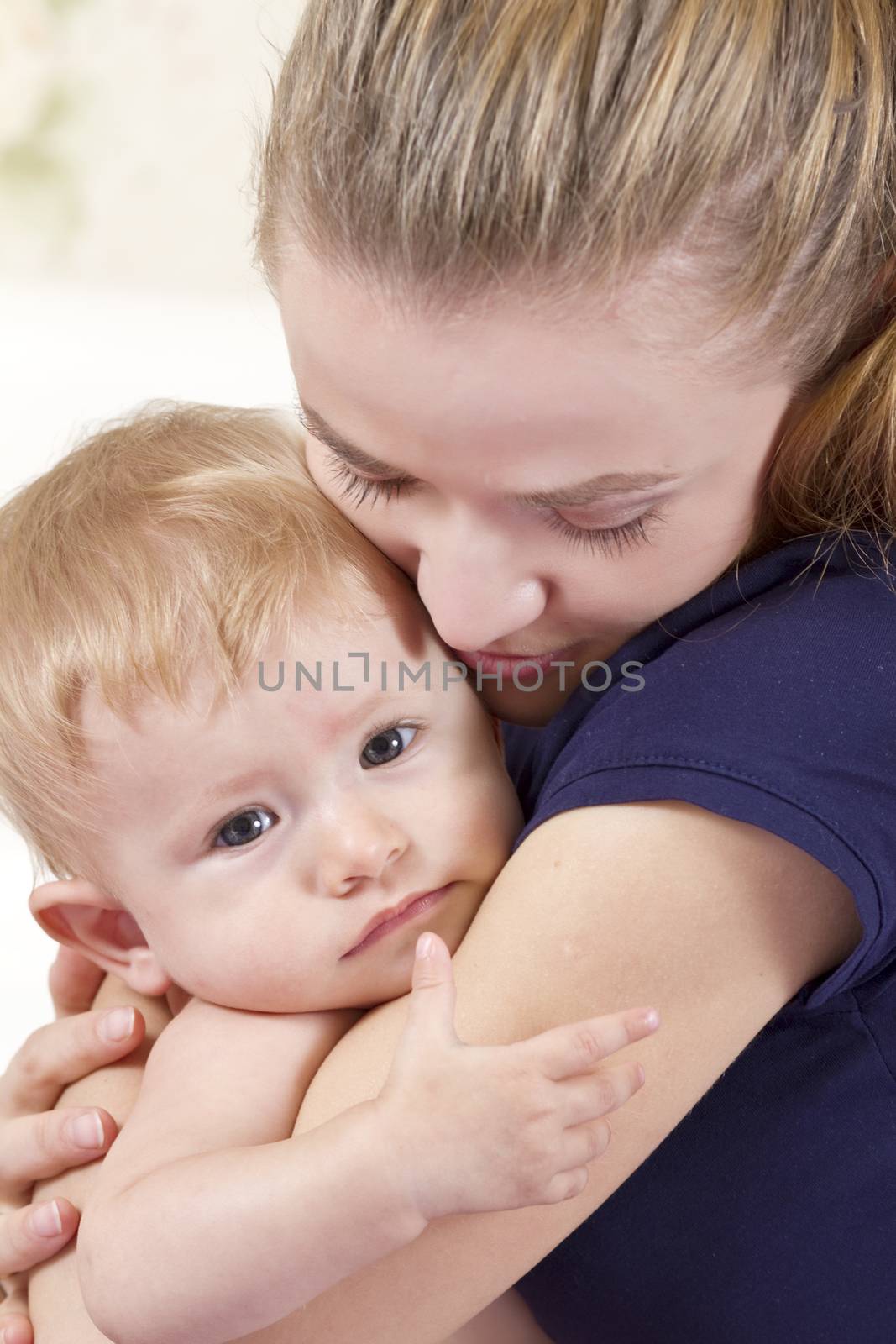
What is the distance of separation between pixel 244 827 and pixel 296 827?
0.04 m

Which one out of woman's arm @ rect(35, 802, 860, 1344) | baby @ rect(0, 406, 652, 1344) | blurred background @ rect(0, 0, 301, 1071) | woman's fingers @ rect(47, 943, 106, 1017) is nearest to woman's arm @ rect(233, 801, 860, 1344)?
woman's arm @ rect(35, 802, 860, 1344)

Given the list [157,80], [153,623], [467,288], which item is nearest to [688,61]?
[467,288]

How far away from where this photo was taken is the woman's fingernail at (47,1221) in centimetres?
108

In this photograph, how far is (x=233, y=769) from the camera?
1.00 m

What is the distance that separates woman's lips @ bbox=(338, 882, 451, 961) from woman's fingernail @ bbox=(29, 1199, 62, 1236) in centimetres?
30

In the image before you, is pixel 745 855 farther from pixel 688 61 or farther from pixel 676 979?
pixel 688 61

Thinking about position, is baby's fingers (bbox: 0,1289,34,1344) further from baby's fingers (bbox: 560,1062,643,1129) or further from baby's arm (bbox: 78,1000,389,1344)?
baby's fingers (bbox: 560,1062,643,1129)

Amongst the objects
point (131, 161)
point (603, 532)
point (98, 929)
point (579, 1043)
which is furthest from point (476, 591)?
point (131, 161)

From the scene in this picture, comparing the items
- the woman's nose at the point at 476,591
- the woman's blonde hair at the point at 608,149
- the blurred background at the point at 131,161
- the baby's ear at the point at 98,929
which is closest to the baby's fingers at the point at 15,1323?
the baby's ear at the point at 98,929

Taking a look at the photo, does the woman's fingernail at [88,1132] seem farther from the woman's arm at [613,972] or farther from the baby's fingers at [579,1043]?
the baby's fingers at [579,1043]

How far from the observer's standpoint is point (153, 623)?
3.28ft

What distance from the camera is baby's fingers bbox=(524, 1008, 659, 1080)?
2.57 feet

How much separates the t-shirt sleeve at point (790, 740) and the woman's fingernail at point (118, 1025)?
41 cm

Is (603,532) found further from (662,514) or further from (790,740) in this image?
(790,740)
